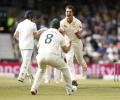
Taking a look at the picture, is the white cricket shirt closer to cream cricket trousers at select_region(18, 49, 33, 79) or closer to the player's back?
cream cricket trousers at select_region(18, 49, 33, 79)

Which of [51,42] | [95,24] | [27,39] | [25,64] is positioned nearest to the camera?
[51,42]

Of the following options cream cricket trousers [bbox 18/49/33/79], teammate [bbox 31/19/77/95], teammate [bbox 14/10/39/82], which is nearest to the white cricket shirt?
teammate [bbox 14/10/39/82]

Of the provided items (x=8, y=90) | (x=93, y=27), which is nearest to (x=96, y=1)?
(x=93, y=27)

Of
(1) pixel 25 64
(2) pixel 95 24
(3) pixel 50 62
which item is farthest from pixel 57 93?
(2) pixel 95 24

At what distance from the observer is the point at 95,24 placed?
33.2m

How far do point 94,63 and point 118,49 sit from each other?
1345 millimetres

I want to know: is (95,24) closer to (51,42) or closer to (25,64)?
(25,64)

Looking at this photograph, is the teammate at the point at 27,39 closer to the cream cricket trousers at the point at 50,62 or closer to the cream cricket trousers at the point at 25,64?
the cream cricket trousers at the point at 25,64

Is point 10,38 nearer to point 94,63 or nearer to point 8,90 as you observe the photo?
point 94,63

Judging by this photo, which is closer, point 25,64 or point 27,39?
point 25,64

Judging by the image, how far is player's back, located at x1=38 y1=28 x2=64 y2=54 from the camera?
1588 centimetres

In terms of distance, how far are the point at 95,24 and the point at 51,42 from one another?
17449 mm

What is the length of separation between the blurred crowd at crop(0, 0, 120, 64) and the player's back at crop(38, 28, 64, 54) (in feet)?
46.4

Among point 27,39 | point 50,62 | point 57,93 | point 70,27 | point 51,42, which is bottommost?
point 57,93
